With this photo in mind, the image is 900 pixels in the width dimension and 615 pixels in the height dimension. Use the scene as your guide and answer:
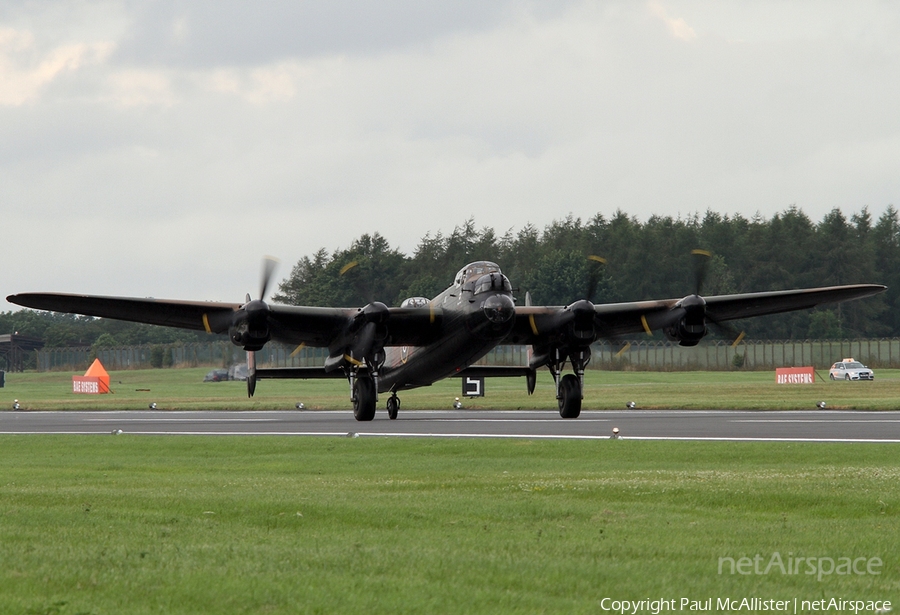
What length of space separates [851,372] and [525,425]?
2182 inches

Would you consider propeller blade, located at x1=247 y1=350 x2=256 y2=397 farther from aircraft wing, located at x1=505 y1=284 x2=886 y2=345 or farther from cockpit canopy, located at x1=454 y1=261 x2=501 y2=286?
aircraft wing, located at x1=505 y1=284 x2=886 y2=345

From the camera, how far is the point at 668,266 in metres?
141

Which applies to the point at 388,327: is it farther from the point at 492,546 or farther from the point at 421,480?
the point at 492,546

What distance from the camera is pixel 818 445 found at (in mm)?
23359

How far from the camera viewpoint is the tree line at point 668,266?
130 meters

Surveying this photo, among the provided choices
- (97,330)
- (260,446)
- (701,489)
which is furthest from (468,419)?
(97,330)

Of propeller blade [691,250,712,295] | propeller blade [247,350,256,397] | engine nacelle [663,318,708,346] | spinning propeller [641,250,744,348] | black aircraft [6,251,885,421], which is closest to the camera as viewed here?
black aircraft [6,251,885,421]

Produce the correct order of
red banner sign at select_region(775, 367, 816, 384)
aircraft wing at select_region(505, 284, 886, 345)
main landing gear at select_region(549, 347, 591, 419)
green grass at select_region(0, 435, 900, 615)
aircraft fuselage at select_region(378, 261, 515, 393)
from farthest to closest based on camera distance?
red banner sign at select_region(775, 367, 816, 384), main landing gear at select_region(549, 347, 591, 419), aircraft wing at select_region(505, 284, 886, 345), aircraft fuselage at select_region(378, 261, 515, 393), green grass at select_region(0, 435, 900, 615)

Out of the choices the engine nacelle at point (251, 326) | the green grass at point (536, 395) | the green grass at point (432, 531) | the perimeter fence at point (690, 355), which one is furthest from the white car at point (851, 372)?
the green grass at point (432, 531)

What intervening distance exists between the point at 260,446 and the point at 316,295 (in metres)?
112

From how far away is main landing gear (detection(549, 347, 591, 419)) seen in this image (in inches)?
1444

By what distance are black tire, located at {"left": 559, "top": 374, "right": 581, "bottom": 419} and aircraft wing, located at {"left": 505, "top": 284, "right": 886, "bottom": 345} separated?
1.67 m

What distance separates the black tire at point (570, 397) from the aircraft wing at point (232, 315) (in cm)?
511

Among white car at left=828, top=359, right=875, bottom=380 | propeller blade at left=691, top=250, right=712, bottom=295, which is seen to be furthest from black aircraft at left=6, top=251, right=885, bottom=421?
white car at left=828, top=359, right=875, bottom=380
